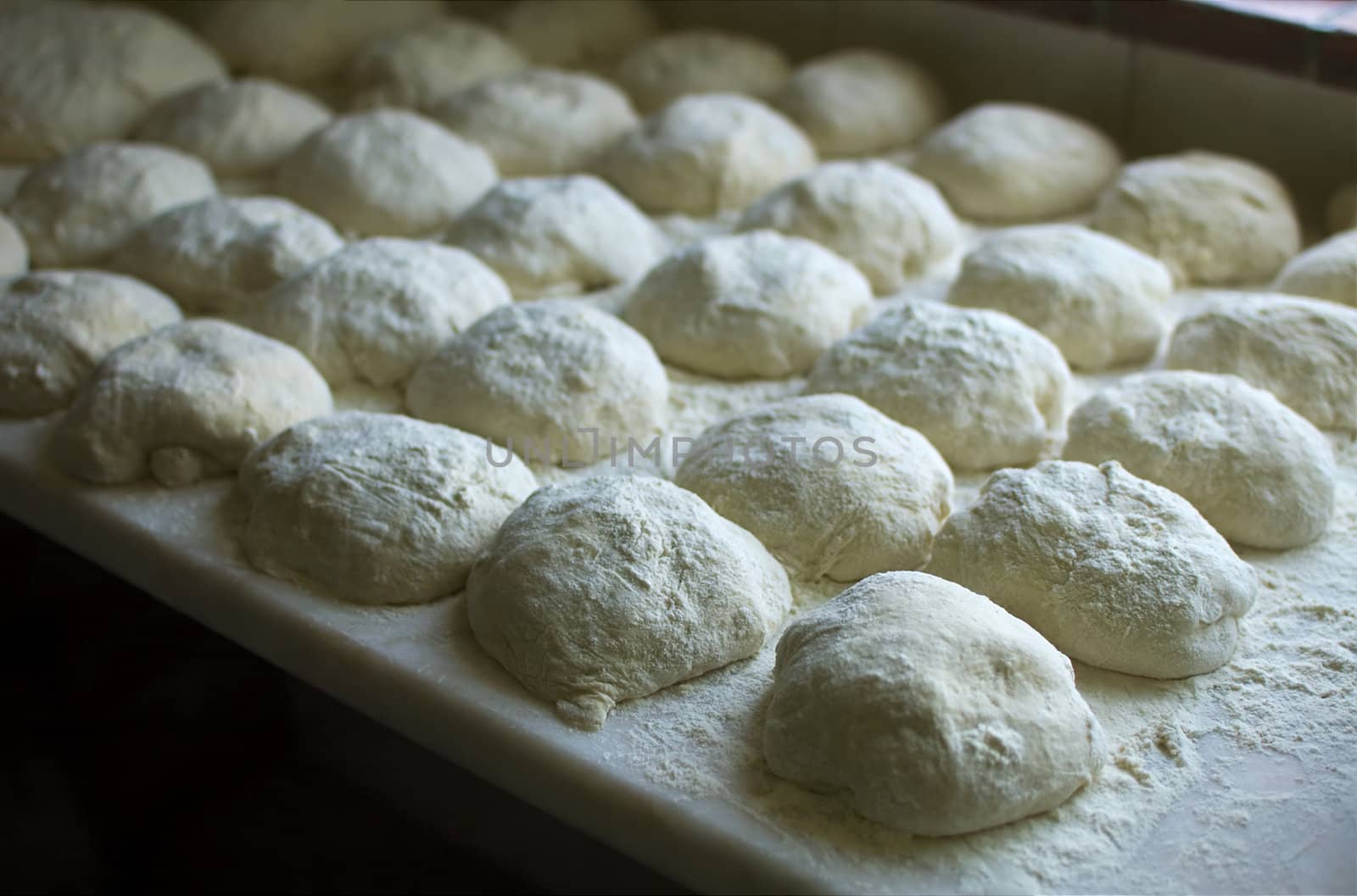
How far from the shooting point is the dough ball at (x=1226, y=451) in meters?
1.53

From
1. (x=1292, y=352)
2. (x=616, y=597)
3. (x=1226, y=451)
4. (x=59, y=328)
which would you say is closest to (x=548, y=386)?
(x=616, y=597)

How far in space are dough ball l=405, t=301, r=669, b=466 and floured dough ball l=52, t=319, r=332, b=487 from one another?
0.68 feet

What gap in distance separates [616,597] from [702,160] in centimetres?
135

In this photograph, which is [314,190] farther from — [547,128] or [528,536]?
[528,536]

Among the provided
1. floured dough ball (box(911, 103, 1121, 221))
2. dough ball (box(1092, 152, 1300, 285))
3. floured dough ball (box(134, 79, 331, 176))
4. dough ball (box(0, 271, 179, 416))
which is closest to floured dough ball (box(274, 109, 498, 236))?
floured dough ball (box(134, 79, 331, 176))

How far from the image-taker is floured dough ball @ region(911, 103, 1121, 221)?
2.45 m

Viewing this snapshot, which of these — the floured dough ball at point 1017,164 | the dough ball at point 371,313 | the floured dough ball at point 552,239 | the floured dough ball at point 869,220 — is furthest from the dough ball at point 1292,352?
the dough ball at point 371,313

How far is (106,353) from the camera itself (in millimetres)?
1874

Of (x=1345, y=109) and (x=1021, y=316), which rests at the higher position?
(x=1345, y=109)

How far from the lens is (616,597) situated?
1347mm

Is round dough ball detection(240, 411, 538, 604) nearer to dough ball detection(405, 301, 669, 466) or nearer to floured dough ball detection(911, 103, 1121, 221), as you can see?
dough ball detection(405, 301, 669, 466)

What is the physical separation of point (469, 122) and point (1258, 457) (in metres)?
1.77

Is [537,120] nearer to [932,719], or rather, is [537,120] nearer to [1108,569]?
[1108,569]

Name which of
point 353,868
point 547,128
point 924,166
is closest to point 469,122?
point 547,128
